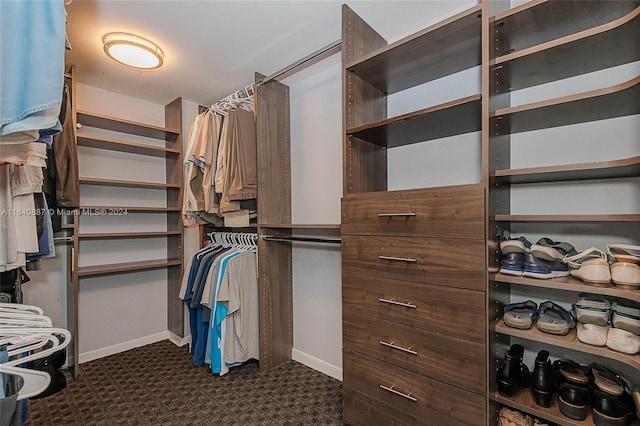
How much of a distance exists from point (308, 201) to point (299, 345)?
117cm

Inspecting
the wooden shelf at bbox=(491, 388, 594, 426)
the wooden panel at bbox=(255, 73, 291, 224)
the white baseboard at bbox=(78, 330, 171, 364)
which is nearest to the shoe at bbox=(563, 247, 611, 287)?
the wooden shelf at bbox=(491, 388, 594, 426)

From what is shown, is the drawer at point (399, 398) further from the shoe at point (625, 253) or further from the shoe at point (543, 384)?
the shoe at point (625, 253)

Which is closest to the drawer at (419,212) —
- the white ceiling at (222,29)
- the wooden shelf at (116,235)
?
the white ceiling at (222,29)

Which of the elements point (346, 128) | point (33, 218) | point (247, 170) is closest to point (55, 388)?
point (33, 218)

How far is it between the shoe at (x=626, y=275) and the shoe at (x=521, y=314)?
12.1 inches

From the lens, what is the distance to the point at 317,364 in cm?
232

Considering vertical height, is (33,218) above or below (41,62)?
below

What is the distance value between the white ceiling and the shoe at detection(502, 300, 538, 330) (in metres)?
1.52

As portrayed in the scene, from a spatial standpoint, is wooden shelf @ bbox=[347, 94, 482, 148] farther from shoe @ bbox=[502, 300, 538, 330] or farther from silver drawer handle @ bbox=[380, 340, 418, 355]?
silver drawer handle @ bbox=[380, 340, 418, 355]

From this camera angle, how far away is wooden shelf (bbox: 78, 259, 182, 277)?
2396 mm

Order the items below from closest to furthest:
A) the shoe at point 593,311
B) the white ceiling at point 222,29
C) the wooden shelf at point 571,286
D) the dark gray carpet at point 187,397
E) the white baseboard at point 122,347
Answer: the wooden shelf at point 571,286 < the shoe at point 593,311 < the white ceiling at point 222,29 < the dark gray carpet at point 187,397 < the white baseboard at point 122,347

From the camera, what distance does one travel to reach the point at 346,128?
1.63 m

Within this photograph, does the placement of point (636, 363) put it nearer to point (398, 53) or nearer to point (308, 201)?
point (398, 53)

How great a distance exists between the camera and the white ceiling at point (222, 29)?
162 centimetres
